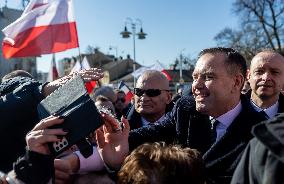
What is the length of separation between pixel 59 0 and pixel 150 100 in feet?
9.87

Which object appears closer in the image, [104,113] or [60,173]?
[60,173]

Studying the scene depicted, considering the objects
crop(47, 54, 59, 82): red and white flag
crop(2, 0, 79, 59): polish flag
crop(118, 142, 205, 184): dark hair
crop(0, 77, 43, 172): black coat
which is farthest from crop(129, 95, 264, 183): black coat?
crop(47, 54, 59, 82): red and white flag

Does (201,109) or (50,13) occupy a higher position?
(50,13)

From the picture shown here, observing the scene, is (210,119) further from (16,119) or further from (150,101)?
(150,101)

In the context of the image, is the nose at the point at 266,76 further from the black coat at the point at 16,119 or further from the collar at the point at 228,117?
the black coat at the point at 16,119

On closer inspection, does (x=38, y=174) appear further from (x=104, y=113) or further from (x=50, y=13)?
(x=50, y=13)

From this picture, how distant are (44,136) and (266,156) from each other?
0.82m

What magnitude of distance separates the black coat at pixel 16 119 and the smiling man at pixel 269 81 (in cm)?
215

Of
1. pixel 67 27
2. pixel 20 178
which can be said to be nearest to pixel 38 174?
pixel 20 178

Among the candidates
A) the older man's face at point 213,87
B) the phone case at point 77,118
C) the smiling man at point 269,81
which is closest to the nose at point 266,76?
the smiling man at point 269,81

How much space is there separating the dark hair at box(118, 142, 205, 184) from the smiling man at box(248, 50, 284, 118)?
2124mm

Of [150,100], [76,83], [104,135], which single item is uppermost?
[76,83]

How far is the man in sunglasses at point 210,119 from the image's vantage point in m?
2.14

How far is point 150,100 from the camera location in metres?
4.28
